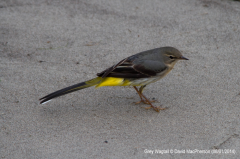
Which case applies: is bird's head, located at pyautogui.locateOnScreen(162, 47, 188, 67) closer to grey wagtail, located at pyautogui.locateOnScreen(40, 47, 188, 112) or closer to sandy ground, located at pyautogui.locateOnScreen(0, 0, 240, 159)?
grey wagtail, located at pyautogui.locateOnScreen(40, 47, 188, 112)

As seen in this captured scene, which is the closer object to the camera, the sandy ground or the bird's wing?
the sandy ground

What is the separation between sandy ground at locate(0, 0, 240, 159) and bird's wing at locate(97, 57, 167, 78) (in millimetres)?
663

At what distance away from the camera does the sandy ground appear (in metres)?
4.34

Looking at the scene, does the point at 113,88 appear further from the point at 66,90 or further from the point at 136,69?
the point at 66,90

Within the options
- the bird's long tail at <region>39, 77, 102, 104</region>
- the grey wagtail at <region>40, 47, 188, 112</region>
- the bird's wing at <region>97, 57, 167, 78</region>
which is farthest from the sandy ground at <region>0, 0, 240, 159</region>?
the bird's wing at <region>97, 57, 167, 78</region>

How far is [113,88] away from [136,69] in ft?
3.20

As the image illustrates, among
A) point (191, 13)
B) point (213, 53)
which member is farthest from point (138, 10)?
point (213, 53)

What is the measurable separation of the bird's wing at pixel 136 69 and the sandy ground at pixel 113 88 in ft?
2.18

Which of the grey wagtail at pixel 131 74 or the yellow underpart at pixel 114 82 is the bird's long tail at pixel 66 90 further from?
the yellow underpart at pixel 114 82

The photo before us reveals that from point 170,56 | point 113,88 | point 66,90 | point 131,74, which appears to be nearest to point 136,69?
point 131,74

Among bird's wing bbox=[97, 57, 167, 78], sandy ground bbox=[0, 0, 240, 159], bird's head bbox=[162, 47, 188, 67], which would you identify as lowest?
sandy ground bbox=[0, 0, 240, 159]

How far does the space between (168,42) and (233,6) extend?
2.44m

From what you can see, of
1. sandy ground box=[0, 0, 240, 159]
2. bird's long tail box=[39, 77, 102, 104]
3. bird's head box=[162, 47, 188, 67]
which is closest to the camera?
sandy ground box=[0, 0, 240, 159]

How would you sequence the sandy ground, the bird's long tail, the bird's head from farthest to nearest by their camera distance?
the bird's head, the bird's long tail, the sandy ground
